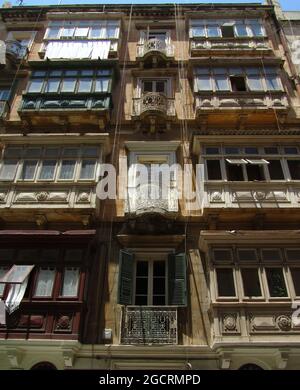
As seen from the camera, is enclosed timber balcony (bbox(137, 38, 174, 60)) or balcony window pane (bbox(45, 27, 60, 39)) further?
balcony window pane (bbox(45, 27, 60, 39))

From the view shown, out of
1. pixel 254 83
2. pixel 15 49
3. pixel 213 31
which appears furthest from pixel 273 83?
pixel 15 49

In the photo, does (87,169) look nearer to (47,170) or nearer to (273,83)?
(47,170)

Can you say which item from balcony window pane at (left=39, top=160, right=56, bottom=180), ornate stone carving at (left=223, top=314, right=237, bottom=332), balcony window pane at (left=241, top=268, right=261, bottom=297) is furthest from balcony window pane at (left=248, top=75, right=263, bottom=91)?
ornate stone carving at (left=223, top=314, right=237, bottom=332)

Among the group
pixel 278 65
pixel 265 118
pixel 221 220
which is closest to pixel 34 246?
pixel 221 220

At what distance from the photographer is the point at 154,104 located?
17375 mm

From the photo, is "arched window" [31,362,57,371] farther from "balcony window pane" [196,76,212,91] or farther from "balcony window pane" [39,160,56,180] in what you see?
"balcony window pane" [196,76,212,91]

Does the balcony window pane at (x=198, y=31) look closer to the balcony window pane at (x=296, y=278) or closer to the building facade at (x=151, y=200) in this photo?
the building facade at (x=151, y=200)

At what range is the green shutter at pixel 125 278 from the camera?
12219mm

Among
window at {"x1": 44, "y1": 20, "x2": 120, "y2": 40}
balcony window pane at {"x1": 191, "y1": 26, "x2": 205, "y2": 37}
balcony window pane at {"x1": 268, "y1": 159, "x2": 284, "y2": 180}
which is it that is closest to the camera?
balcony window pane at {"x1": 268, "y1": 159, "x2": 284, "y2": 180}

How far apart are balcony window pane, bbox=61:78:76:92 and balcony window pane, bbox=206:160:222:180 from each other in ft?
24.5

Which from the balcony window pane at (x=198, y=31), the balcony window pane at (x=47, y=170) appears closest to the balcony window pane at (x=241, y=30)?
the balcony window pane at (x=198, y=31)

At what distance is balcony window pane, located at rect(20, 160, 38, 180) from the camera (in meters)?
14.8
